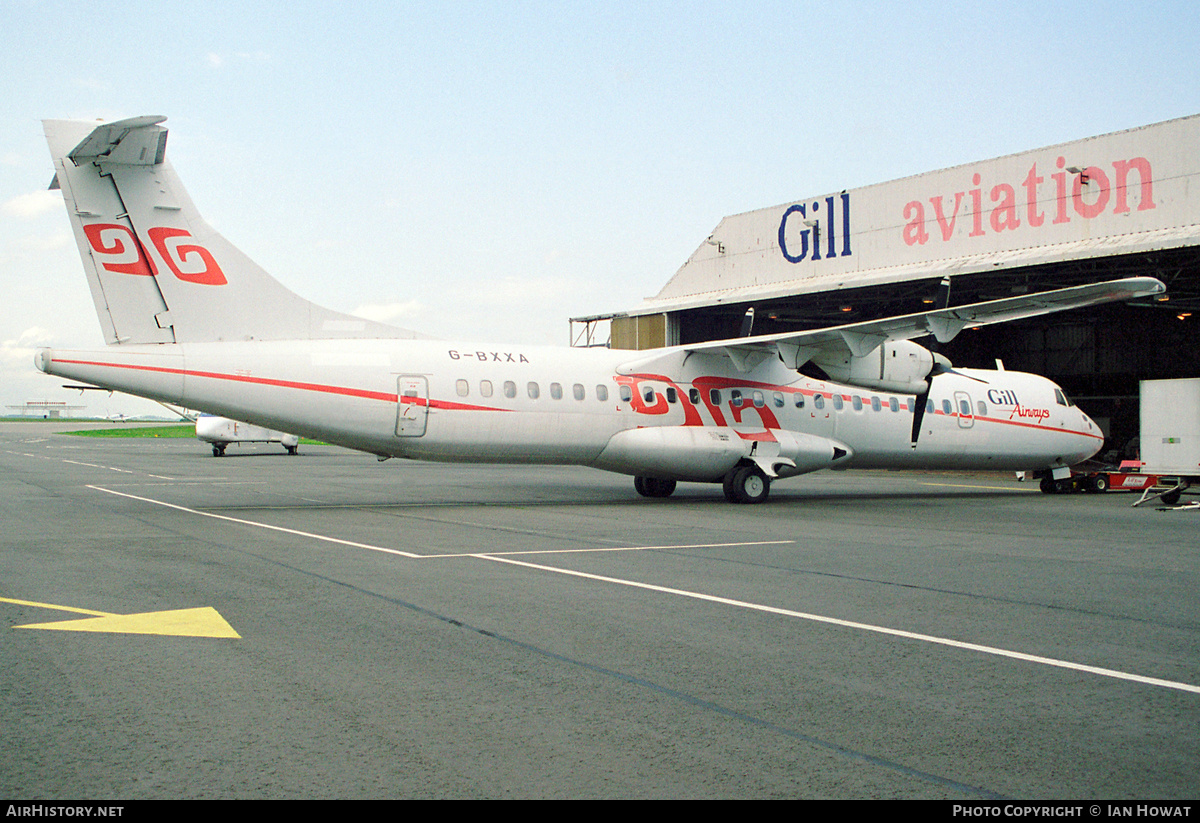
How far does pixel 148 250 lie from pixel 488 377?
6039 mm

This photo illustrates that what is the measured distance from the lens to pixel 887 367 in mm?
19156

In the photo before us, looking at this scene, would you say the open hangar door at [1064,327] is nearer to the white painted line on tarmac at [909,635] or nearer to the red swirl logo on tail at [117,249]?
the red swirl logo on tail at [117,249]

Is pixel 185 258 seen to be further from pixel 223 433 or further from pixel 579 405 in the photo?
pixel 223 433

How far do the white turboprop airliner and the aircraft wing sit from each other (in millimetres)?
52

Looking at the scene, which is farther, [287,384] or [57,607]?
[287,384]

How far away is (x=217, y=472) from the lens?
27844 mm

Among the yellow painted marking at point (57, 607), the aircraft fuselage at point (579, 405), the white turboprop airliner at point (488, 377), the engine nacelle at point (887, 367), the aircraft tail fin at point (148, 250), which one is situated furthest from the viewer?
the engine nacelle at point (887, 367)

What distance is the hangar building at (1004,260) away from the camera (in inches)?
936

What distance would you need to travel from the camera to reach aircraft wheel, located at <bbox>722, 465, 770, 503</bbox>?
735 inches

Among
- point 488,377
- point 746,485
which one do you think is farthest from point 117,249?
point 746,485

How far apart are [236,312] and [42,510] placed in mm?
4714

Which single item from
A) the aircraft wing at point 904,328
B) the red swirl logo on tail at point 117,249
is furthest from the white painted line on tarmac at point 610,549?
the red swirl logo on tail at point 117,249

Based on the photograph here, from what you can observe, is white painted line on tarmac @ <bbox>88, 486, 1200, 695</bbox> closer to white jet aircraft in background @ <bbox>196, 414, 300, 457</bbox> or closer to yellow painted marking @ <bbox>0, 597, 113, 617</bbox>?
yellow painted marking @ <bbox>0, 597, 113, 617</bbox>

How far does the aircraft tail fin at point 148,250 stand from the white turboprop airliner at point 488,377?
26 mm
